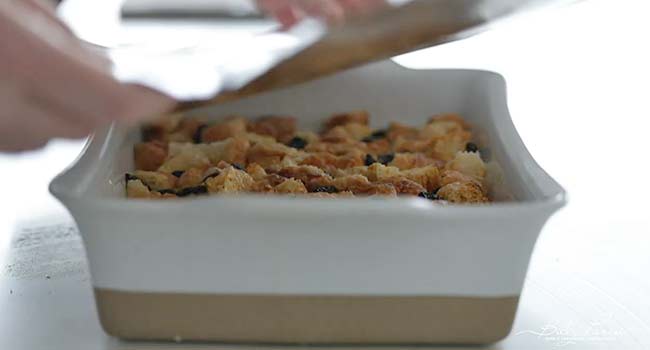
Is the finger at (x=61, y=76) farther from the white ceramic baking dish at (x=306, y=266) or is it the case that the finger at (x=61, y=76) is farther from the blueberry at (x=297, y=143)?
the blueberry at (x=297, y=143)

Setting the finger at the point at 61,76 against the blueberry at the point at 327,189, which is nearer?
the finger at the point at 61,76

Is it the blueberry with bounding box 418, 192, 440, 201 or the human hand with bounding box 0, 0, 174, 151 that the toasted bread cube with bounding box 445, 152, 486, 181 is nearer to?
the blueberry with bounding box 418, 192, 440, 201

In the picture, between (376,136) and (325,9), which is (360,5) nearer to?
(325,9)

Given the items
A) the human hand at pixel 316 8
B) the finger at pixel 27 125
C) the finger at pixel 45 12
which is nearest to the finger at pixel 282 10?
the human hand at pixel 316 8

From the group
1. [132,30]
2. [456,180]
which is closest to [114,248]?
[456,180]

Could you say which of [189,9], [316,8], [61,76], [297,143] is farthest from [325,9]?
[189,9]

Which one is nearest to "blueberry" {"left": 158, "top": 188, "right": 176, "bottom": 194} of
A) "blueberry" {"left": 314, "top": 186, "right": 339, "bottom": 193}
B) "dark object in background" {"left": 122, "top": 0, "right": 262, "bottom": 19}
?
"blueberry" {"left": 314, "top": 186, "right": 339, "bottom": 193}

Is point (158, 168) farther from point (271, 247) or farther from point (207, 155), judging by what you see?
point (271, 247)
